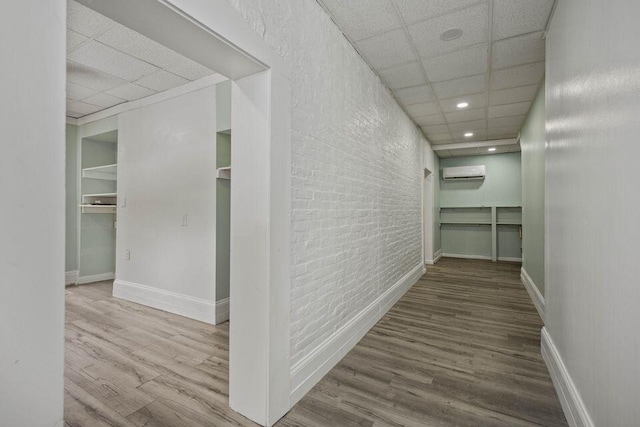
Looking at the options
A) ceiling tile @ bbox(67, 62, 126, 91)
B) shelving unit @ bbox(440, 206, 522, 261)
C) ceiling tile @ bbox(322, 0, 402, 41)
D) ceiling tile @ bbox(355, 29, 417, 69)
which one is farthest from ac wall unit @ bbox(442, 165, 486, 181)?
ceiling tile @ bbox(67, 62, 126, 91)

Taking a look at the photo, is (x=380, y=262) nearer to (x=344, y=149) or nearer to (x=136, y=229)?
(x=344, y=149)

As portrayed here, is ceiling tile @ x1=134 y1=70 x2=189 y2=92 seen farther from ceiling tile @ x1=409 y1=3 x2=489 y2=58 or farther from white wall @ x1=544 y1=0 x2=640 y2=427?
white wall @ x1=544 y1=0 x2=640 y2=427

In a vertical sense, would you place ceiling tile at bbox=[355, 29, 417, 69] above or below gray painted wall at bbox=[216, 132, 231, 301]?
above

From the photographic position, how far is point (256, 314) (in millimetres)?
1699

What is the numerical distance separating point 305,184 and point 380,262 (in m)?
1.86

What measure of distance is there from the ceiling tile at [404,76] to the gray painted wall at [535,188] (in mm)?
1601

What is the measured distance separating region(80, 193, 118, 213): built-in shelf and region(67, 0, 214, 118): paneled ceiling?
1571 mm

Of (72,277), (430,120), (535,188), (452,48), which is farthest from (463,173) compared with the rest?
(72,277)

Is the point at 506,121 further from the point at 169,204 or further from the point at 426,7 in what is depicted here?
the point at 169,204

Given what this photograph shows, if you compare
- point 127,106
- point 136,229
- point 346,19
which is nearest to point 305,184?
point 346,19

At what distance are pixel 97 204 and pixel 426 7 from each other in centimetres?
554

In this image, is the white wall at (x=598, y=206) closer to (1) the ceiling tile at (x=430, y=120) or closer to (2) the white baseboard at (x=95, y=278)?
(1) the ceiling tile at (x=430, y=120)

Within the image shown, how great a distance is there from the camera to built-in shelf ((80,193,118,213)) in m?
4.89

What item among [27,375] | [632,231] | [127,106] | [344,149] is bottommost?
[27,375]
